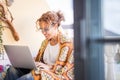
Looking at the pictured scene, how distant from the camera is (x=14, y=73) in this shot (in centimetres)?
300

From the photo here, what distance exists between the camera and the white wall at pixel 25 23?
3.23 m

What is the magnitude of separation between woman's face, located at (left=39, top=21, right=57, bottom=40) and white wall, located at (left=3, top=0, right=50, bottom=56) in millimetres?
134

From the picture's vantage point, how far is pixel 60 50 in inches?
113

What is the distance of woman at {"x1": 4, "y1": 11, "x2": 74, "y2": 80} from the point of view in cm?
277

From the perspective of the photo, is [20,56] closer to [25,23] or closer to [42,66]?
[42,66]

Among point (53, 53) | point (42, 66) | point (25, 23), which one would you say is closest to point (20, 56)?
point (42, 66)

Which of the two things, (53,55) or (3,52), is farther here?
(3,52)

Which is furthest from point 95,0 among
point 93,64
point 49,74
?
point 49,74

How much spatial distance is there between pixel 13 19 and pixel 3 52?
46 centimetres

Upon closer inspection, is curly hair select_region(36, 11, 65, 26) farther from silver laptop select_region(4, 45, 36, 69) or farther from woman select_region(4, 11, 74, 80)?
silver laptop select_region(4, 45, 36, 69)

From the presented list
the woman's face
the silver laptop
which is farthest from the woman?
the silver laptop

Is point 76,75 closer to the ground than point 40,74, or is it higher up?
higher up

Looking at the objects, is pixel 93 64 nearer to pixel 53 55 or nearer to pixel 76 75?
pixel 76 75

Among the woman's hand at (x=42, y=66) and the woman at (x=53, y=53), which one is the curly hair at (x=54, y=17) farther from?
the woman's hand at (x=42, y=66)
